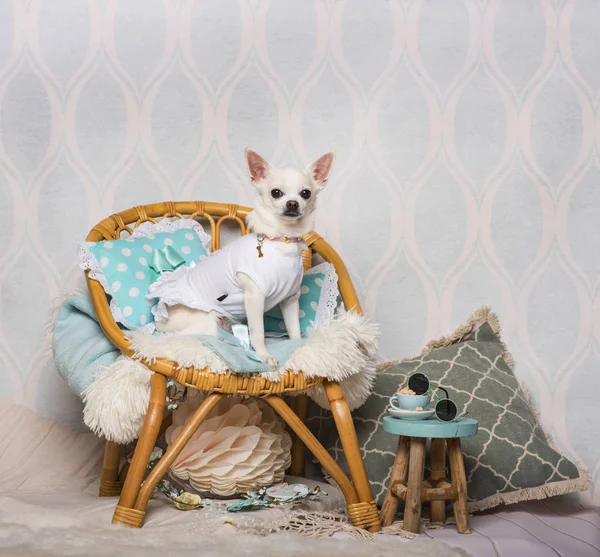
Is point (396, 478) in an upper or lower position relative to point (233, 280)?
lower

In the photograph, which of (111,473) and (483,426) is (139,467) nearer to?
(111,473)

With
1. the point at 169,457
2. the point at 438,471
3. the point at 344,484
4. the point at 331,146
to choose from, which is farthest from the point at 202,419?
the point at 331,146

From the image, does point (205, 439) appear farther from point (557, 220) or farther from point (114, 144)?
point (557, 220)

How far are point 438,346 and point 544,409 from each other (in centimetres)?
47

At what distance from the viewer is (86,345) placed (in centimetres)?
192

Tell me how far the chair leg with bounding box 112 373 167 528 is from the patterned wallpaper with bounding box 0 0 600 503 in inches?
36.8

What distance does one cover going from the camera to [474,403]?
6.77 ft

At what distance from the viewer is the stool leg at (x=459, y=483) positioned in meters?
1.70

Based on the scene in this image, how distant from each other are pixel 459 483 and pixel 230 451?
24.1 inches

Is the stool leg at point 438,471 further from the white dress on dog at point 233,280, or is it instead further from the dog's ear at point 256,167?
the dog's ear at point 256,167

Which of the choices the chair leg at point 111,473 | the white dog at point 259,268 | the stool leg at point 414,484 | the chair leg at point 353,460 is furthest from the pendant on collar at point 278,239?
the chair leg at point 111,473

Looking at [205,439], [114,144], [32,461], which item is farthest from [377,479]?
[114,144]

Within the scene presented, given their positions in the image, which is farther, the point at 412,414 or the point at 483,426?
the point at 483,426

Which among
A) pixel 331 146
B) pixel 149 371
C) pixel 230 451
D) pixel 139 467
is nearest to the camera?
pixel 139 467
